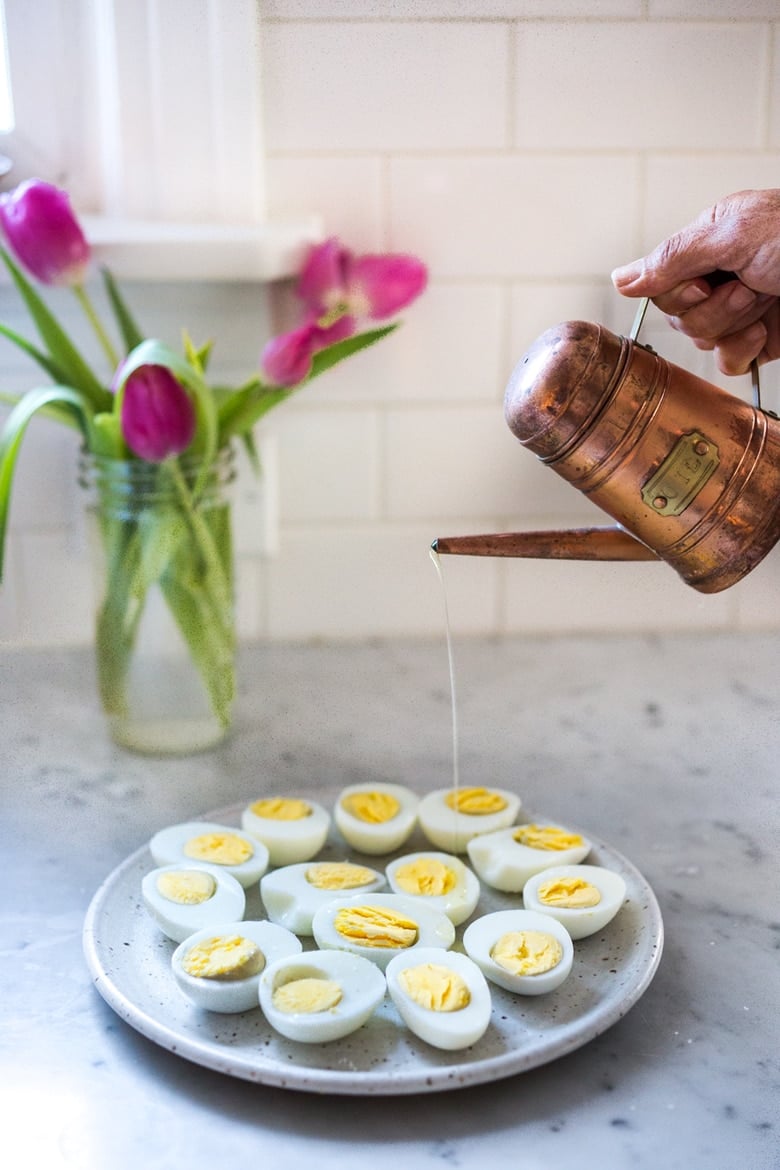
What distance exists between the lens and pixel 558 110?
45.2 inches

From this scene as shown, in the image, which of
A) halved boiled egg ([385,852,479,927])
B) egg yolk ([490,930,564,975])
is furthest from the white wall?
egg yolk ([490,930,564,975])

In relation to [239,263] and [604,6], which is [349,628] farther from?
[604,6]

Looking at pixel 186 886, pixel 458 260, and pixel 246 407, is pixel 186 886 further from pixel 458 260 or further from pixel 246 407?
pixel 458 260

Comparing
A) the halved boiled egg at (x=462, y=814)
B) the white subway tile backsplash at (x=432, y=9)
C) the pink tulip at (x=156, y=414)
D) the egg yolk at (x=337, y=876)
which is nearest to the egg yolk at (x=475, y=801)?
the halved boiled egg at (x=462, y=814)

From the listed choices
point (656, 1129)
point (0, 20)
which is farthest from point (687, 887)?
point (0, 20)

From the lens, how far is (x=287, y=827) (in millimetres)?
864

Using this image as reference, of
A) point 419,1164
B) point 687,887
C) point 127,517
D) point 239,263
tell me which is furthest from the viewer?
point 239,263

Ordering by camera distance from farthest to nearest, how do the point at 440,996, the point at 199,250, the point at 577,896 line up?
the point at 199,250 < the point at 577,896 < the point at 440,996

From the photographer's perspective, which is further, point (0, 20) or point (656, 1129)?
point (0, 20)

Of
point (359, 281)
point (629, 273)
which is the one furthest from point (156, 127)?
point (629, 273)

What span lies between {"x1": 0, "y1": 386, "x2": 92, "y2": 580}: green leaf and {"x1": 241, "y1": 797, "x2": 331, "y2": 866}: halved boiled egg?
277 mm

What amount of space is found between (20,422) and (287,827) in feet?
1.27

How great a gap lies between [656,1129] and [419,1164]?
0.12m

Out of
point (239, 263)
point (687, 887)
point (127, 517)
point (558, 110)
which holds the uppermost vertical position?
point (558, 110)
